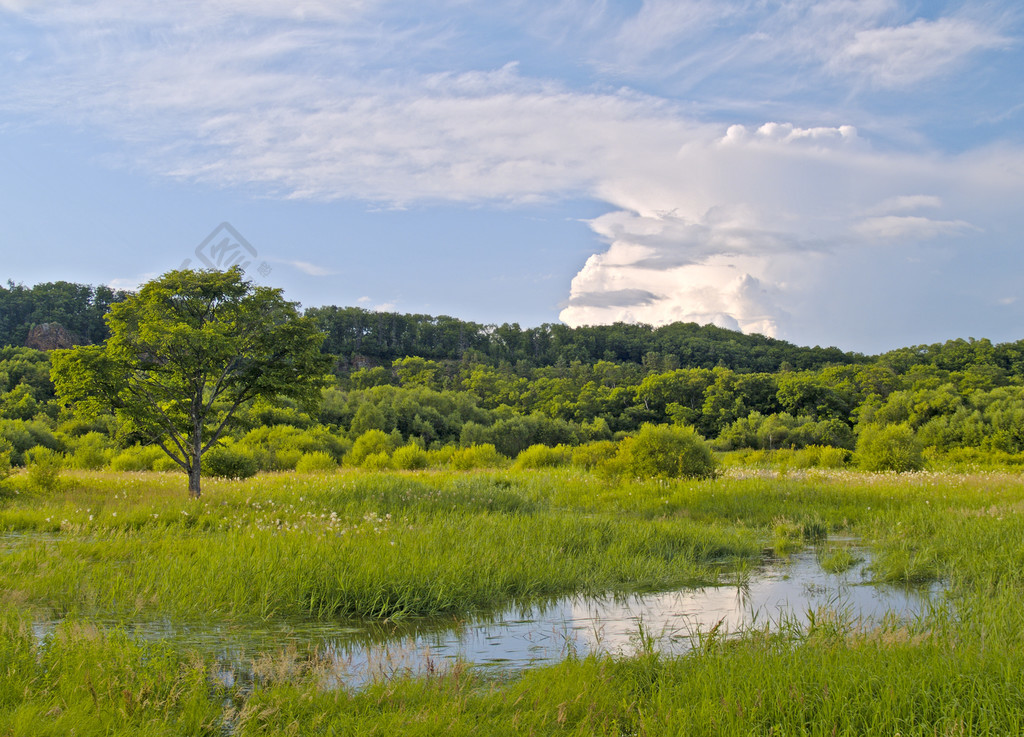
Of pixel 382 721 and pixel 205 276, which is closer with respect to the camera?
pixel 382 721

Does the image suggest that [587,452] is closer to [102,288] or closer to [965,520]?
[965,520]

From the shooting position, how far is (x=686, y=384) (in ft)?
300

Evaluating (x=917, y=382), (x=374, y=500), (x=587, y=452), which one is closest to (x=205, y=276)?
(x=374, y=500)

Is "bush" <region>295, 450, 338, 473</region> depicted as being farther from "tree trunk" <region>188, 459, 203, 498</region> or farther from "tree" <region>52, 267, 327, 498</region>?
"tree trunk" <region>188, 459, 203, 498</region>

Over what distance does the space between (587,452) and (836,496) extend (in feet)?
50.1

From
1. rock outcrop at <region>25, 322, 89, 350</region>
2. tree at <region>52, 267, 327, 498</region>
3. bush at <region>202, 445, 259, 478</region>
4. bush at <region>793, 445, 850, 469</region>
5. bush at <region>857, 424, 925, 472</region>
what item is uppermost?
rock outcrop at <region>25, 322, 89, 350</region>

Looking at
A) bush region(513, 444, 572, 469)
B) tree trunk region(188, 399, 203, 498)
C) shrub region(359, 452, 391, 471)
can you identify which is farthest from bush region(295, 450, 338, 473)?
tree trunk region(188, 399, 203, 498)

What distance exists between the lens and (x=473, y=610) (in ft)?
24.3

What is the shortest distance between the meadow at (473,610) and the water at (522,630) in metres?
0.23

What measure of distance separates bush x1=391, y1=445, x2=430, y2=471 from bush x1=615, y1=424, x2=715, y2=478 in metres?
14.8

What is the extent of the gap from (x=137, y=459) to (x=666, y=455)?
24856 mm

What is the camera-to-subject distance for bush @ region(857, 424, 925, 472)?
27.6m

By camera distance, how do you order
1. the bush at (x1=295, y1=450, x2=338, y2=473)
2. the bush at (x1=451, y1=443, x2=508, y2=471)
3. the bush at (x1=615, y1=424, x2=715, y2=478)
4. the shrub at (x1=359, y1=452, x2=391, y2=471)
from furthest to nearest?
the bush at (x1=451, y1=443, x2=508, y2=471) < the shrub at (x1=359, y1=452, x2=391, y2=471) < the bush at (x1=295, y1=450, x2=338, y2=473) < the bush at (x1=615, y1=424, x2=715, y2=478)

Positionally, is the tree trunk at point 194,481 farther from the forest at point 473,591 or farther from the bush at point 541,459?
the bush at point 541,459
